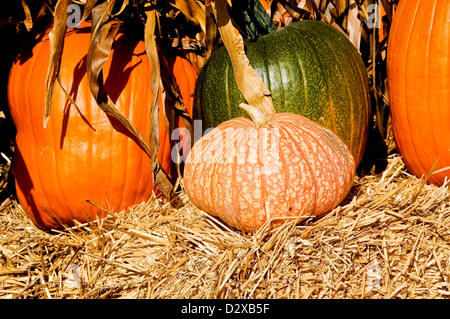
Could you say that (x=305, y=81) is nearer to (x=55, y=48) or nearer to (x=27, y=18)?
(x=55, y=48)

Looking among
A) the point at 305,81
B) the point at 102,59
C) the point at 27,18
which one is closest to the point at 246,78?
the point at 305,81

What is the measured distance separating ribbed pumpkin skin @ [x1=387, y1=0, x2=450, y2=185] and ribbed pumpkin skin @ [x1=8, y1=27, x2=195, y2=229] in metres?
1.33

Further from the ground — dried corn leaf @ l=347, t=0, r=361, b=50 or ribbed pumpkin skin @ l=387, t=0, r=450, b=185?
dried corn leaf @ l=347, t=0, r=361, b=50

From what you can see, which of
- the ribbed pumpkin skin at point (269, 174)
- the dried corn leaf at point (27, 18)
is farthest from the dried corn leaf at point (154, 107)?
the dried corn leaf at point (27, 18)

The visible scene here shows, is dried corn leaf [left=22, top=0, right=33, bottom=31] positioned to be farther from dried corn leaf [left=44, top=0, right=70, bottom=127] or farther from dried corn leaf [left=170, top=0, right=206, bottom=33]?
dried corn leaf [left=170, top=0, right=206, bottom=33]

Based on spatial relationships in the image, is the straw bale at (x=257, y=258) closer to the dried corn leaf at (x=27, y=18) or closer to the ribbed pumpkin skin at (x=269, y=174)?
the ribbed pumpkin skin at (x=269, y=174)

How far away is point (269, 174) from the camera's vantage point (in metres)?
1.96

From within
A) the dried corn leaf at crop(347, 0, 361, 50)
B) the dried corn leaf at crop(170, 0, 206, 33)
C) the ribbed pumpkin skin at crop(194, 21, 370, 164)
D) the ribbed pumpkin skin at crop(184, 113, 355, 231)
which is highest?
the dried corn leaf at crop(170, 0, 206, 33)

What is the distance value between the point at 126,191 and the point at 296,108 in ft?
3.39

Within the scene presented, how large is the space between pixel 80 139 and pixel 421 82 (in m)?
1.82

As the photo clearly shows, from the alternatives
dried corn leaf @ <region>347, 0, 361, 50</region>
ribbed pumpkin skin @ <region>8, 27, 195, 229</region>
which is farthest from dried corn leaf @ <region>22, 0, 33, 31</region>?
dried corn leaf @ <region>347, 0, 361, 50</region>

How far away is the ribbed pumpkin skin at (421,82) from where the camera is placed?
93.1 inches

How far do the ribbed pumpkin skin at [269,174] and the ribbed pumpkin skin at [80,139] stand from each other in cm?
55

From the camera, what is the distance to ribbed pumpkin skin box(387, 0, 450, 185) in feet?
7.76
